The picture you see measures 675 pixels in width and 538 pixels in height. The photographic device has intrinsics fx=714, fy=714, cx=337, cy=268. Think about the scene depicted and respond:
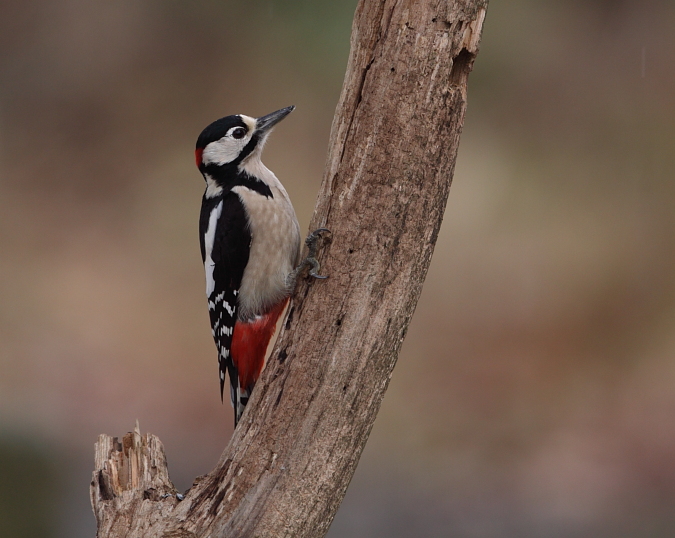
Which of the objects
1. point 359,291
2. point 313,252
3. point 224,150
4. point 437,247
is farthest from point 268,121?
point 437,247

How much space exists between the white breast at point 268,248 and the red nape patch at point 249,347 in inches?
3.0

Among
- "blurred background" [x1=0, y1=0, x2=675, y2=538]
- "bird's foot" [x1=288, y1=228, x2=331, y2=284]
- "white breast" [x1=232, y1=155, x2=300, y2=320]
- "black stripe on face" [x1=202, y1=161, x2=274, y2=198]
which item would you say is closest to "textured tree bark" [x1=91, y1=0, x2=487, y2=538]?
"bird's foot" [x1=288, y1=228, x2=331, y2=284]

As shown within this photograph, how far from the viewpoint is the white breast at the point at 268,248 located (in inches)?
89.3

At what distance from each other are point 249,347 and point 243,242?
14.4 inches

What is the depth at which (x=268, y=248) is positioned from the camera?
7.51 feet

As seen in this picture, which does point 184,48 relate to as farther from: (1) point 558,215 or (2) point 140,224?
(1) point 558,215

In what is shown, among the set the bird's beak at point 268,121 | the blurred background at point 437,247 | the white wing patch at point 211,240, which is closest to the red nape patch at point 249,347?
the white wing patch at point 211,240

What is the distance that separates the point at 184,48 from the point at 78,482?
128 inches

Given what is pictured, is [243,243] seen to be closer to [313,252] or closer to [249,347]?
[249,347]

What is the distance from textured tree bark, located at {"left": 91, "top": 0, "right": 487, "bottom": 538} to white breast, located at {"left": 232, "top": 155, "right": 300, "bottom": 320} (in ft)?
1.46

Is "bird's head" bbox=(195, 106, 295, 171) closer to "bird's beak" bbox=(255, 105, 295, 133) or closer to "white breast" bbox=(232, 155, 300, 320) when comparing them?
"bird's beak" bbox=(255, 105, 295, 133)

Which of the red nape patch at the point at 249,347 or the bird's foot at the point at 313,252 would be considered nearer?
the bird's foot at the point at 313,252

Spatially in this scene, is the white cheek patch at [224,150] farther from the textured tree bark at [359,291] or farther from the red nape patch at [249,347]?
the textured tree bark at [359,291]

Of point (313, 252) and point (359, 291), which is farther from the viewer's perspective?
point (313, 252)
